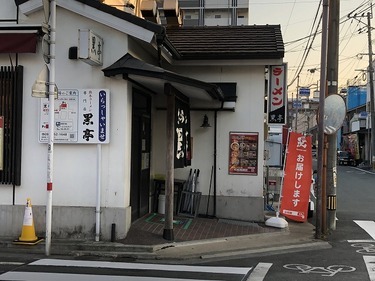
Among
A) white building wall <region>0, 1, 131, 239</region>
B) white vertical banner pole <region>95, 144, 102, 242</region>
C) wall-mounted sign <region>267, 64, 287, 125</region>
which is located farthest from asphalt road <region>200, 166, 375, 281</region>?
wall-mounted sign <region>267, 64, 287, 125</region>

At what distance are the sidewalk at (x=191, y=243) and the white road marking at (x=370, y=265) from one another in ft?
3.79

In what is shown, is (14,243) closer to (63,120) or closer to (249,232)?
(63,120)

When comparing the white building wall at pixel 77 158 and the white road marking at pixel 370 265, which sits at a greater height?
the white building wall at pixel 77 158

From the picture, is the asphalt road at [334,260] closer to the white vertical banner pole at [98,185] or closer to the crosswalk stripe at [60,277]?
Result: the crosswalk stripe at [60,277]

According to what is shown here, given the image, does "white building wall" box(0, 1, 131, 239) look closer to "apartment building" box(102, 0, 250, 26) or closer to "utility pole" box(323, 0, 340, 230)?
"utility pole" box(323, 0, 340, 230)

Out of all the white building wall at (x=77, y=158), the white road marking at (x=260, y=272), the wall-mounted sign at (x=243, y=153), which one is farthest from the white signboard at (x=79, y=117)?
the wall-mounted sign at (x=243, y=153)

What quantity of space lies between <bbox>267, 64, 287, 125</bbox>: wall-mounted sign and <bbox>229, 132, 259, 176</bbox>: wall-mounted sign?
2.98ft

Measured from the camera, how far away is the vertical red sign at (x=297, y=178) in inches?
441

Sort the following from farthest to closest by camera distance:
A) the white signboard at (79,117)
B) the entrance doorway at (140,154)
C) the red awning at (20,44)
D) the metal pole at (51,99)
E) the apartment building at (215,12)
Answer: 1. the apartment building at (215,12)
2. the entrance doorway at (140,154)
3. the white signboard at (79,117)
4. the red awning at (20,44)
5. the metal pole at (51,99)

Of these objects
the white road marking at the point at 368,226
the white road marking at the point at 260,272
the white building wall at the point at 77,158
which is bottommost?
the white road marking at the point at 368,226

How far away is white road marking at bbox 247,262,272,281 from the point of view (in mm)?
6301

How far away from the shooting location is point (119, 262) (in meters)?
7.18

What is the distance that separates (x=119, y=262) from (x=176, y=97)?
12.3 ft

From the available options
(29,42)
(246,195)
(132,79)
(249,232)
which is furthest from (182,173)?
(29,42)
